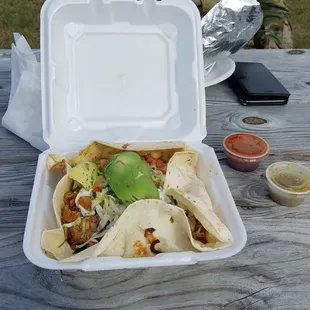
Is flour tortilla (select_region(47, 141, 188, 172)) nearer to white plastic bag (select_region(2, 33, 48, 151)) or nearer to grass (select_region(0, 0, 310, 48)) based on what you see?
white plastic bag (select_region(2, 33, 48, 151))

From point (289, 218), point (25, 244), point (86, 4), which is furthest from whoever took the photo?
point (86, 4)

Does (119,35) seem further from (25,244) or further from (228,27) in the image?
(25,244)

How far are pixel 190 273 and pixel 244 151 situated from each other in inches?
17.3

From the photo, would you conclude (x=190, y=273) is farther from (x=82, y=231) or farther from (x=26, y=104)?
(x=26, y=104)

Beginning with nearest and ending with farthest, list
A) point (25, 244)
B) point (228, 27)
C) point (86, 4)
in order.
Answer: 1. point (25, 244)
2. point (86, 4)
3. point (228, 27)

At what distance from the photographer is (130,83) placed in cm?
135

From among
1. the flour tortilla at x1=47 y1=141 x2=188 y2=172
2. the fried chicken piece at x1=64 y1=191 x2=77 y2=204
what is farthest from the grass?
the fried chicken piece at x1=64 y1=191 x2=77 y2=204

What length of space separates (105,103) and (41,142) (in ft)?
0.72

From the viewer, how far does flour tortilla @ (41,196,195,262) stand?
0.90 m

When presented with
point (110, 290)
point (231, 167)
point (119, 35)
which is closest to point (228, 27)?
point (119, 35)

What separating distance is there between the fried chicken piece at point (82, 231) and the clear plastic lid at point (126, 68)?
0.32m

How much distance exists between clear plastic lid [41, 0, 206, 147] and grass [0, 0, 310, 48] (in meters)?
2.26

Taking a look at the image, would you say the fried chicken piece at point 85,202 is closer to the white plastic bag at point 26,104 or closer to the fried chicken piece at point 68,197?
the fried chicken piece at point 68,197

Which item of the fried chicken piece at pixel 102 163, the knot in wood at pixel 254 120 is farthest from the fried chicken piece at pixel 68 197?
the knot in wood at pixel 254 120
